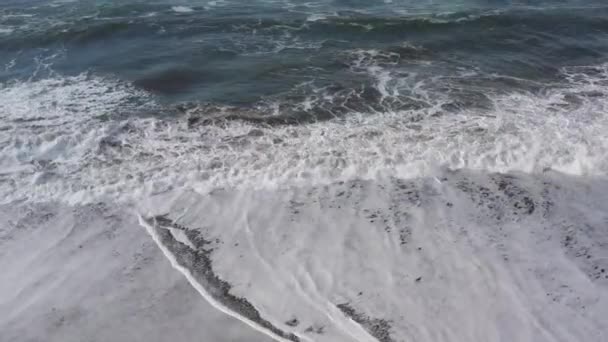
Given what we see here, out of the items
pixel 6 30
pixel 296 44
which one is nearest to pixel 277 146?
pixel 296 44

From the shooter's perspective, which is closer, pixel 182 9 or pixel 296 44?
pixel 296 44

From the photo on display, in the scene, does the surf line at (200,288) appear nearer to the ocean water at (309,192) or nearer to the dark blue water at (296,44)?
the ocean water at (309,192)

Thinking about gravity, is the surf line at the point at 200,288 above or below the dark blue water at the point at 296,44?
below

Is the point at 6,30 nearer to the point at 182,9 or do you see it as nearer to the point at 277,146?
the point at 182,9

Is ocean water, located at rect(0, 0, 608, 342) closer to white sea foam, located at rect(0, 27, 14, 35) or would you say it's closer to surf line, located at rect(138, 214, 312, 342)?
surf line, located at rect(138, 214, 312, 342)

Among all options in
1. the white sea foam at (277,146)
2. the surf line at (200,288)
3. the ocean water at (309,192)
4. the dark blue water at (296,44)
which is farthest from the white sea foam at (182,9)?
the surf line at (200,288)

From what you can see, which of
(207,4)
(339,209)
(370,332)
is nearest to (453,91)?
(339,209)

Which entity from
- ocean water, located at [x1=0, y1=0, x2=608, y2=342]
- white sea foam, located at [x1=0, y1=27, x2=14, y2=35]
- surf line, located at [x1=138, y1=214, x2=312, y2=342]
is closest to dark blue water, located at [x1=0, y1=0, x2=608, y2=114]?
white sea foam, located at [x1=0, y1=27, x2=14, y2=35]
